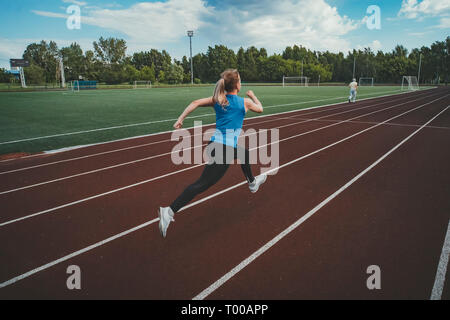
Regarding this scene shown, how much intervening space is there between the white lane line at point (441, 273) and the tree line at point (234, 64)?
273ft

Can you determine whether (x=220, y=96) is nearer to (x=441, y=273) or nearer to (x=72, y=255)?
(x=72, y=255)

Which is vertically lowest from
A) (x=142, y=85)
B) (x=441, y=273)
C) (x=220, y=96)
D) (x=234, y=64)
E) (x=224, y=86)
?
(x=441, y=273)

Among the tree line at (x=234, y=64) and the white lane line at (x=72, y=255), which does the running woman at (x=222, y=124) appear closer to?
the white lane line at (x=72, y=255)

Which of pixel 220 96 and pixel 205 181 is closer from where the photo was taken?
pixel 220 96

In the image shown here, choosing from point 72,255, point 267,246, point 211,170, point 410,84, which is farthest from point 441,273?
point 410,84

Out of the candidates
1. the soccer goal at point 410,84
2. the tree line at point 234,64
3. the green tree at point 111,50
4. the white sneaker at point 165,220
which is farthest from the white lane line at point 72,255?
the green tree at point 111,50

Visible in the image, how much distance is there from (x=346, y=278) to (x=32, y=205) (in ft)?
14.9

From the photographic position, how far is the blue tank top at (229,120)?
3.47 meters

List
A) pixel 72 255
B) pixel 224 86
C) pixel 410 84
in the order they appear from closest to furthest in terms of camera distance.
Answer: pixel 72 255, pixel 224 86, pixel 410 84

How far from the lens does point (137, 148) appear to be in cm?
831

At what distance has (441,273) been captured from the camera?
294cm

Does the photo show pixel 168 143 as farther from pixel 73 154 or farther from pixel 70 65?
pixel 70 65

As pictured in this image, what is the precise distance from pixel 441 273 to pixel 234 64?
109 m

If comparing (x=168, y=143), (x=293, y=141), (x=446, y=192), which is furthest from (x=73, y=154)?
(x=446, y=192)
